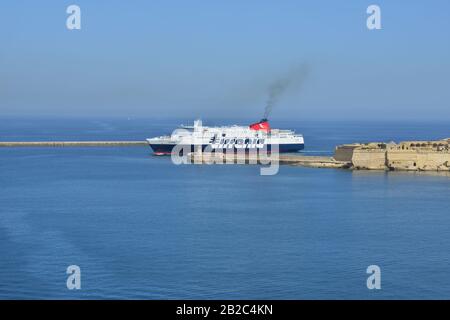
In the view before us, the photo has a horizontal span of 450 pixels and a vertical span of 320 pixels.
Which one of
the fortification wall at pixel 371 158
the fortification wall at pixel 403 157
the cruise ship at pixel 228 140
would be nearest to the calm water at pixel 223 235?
the fortification wall at pixel 403 157

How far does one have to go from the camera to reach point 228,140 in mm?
42094

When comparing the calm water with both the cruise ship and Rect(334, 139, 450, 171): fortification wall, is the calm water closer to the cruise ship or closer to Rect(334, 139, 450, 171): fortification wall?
Rect(334, 139, 450, 171): fortification wall

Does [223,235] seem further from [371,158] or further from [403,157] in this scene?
[403,157]

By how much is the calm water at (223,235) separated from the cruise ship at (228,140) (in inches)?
449

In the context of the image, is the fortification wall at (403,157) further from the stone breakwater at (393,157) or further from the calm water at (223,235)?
the calm water at (223,235)

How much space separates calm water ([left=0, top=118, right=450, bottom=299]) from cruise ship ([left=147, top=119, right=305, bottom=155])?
11.4 m

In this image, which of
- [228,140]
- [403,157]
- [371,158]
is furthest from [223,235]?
[228,140]

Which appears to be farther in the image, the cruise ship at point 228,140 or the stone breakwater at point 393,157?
the cruise ship at point 228,140

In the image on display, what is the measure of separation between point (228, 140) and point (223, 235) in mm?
25549

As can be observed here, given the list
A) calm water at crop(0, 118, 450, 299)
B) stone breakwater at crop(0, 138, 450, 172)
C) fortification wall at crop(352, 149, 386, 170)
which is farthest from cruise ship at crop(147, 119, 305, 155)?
calm water at crop(0, 118, 450, 299)

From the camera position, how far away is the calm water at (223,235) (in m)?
12.4

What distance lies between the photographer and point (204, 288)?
12234 millimetres

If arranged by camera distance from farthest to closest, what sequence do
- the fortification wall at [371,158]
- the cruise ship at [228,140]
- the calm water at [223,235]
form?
the cruise ship at [228,140], the fortification wall at [371,158], the calm water at [223,235]

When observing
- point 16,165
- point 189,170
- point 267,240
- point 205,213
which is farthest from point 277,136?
point 267,240
